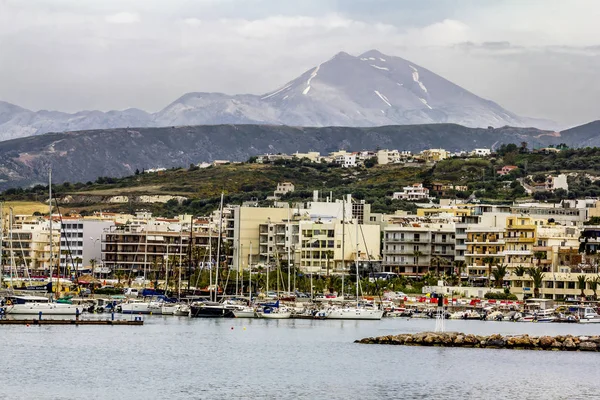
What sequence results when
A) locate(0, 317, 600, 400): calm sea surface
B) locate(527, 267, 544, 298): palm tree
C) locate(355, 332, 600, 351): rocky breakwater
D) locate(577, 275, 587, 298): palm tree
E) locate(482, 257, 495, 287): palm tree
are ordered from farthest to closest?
1. locate(482, 257, 495, 287): palm tree
2. locate(527, 267, 544, 298): palm tree
3. locate(577, 275, 587, 298): palm tree
4. locate(355, 332, 600, 351): rocky breakwater
5. locate(0, 317, 600, 400): calm sea surface

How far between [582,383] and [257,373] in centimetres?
1648

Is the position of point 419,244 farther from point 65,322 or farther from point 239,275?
point 65,322

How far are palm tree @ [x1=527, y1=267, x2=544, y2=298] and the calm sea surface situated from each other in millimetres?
19245

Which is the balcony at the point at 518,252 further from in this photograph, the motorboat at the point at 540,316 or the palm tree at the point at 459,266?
the motorboat at the point at 540,316

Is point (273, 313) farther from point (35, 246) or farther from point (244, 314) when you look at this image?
point (35, 246)

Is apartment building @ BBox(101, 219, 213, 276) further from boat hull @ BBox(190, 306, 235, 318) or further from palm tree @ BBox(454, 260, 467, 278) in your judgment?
boat hull @ BBox(190, 306, 235, 318)

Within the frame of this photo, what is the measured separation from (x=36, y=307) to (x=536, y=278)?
4322 cm

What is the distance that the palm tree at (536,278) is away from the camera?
389ft

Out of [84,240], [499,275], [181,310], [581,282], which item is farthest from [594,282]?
A: [84,240]

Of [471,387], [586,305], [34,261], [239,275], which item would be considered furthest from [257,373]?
[34,261]

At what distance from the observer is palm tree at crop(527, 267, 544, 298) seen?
118 meters

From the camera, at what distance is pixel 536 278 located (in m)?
118

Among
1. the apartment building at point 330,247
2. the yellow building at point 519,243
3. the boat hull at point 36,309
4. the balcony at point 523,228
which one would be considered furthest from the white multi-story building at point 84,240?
the boat hull at point 36,309

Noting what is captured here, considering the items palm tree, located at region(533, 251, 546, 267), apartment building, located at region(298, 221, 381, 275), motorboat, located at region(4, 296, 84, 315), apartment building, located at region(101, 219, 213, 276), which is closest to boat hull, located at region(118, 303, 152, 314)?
motorboat, located at region(4, 296, 84, 315)
